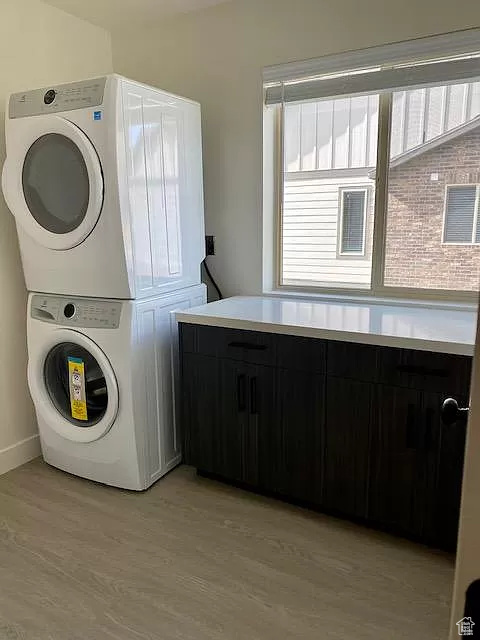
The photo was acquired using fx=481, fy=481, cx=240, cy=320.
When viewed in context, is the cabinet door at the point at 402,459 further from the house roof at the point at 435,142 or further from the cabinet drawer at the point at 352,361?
the house roof at the point at 435,142

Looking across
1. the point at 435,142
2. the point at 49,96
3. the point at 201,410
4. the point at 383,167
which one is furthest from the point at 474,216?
the point at 49,96

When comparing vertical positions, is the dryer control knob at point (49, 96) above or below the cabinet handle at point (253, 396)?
above

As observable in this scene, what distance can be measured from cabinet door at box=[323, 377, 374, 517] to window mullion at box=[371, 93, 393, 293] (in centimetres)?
77

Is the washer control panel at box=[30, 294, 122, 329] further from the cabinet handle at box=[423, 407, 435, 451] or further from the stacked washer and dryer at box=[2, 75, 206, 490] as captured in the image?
the cabinet handle at box=[423, 407, 435, 451]

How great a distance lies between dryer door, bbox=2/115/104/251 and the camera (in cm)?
198

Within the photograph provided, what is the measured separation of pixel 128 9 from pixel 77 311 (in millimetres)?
1608

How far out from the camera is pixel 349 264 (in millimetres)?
2514

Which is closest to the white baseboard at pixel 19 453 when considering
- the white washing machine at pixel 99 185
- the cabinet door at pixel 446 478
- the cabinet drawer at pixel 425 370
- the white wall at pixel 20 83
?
the white wall at pixel 20 83

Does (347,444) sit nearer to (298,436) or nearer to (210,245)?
(298,436)

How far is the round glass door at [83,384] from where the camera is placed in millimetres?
2283

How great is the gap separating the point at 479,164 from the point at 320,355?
1.13 meters

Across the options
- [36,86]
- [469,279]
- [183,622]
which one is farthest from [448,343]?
[36,86]

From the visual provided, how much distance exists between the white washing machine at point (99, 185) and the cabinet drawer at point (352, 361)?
880mm

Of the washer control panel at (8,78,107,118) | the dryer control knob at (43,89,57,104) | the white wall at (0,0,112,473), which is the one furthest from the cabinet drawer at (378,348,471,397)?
the white wall at (0,0,112,473)
